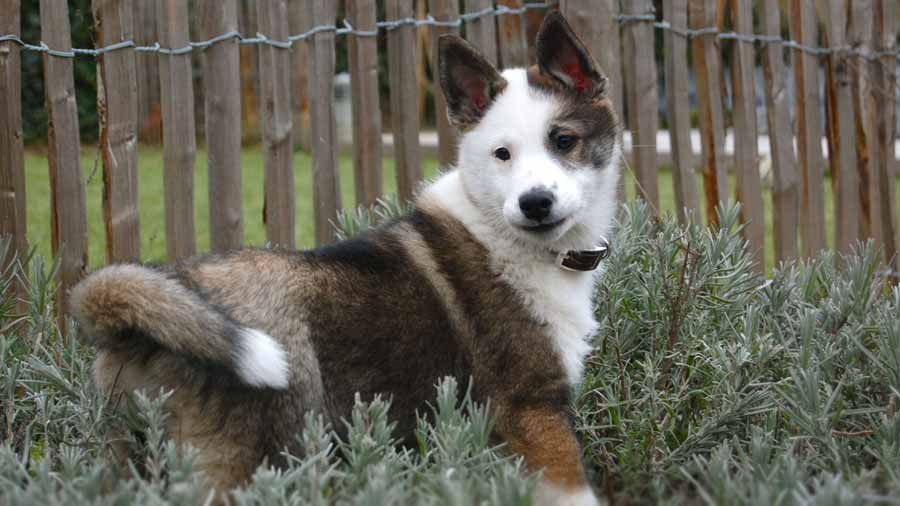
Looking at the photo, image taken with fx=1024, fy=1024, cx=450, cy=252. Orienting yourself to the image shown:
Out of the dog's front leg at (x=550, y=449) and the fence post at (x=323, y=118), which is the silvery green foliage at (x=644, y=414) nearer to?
the dog's front leg at (x=550, y=449)

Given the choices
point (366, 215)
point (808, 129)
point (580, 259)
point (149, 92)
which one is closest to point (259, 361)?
point (580, 259)

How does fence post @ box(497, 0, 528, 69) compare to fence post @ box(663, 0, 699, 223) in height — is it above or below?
above

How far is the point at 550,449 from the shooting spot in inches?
118

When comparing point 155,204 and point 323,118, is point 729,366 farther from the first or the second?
point 155,204

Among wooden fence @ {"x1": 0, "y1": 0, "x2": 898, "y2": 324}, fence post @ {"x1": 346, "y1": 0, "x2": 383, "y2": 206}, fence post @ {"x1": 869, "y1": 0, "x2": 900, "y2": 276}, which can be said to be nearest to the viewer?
wooden fence @ {"x1": 0, "y1": 0, "x2": 898, "y2": 324}

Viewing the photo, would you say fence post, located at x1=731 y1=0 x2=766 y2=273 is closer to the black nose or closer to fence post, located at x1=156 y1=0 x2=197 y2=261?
the black nose

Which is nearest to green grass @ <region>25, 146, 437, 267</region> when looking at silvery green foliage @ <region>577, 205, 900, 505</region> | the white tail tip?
silvery green foliage @ <region>577, 205, 900, 505</region>

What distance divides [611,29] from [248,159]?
9.49 meters

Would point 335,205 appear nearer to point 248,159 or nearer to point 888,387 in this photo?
point 888,387

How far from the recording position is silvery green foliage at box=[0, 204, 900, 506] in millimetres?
2268

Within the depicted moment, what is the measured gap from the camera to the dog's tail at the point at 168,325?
2500mm

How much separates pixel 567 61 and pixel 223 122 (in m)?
1.52

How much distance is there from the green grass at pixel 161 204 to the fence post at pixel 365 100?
1.60 meters

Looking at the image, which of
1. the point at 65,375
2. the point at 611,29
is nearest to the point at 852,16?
the point at 611,29
